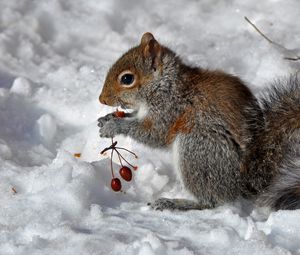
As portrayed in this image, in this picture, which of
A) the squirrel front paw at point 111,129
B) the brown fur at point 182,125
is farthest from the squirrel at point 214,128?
the squirrel front paw at point 111,129

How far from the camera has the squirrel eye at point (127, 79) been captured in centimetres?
337

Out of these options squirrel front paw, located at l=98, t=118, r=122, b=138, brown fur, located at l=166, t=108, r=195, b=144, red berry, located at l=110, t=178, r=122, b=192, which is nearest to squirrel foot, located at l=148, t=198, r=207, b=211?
red berry, located at l=110, t=178, r=122, b=192

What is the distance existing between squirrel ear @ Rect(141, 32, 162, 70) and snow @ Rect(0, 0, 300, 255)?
19.9 inches

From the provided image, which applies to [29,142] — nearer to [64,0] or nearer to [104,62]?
[104,62]

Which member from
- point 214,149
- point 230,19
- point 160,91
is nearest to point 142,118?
point 160,91

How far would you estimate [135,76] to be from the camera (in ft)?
11.1

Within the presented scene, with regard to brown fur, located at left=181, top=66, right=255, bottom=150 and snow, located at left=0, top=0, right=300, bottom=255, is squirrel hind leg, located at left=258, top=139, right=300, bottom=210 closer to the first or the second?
snow, located at left=0, top=0, right=300, bottom=255

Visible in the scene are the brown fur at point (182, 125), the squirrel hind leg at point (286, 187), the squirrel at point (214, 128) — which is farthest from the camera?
the brown fur at point (182, 125)

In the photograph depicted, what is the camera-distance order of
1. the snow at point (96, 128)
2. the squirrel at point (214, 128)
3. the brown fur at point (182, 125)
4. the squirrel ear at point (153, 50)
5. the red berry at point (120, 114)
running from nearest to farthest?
the snow at point (96, 128) → the squirrel at point (214, 128) → the brown fur at point (182, 125) → the squirrel ear at point (153, 50) → the red berry at point (120, 114)

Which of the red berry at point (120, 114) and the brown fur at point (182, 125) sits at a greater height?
the red berry at point (120, 114)

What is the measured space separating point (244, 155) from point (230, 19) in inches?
75.1

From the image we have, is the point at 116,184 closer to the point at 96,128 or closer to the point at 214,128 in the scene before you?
the point at 214,128

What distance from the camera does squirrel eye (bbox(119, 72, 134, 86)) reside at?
3.37m

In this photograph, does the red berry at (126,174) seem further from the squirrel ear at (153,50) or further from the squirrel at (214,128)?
the squirrel ear at (153,50)
